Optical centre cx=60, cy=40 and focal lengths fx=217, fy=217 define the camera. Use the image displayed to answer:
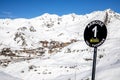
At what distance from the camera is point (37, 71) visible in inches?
1118

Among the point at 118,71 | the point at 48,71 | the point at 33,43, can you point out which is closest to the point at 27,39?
the point at 33,43

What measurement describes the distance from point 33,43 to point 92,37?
166 metres

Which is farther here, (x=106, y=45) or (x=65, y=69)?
(x=106, y=45)

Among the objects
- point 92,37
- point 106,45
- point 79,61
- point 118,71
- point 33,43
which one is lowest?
point 118,71

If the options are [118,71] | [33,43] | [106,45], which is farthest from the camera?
[33,43]

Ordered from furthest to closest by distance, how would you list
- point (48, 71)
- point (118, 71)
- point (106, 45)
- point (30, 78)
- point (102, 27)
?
point (106, 45), point (48, 71), point (30, 78), point (118, 71), point (102, 27)

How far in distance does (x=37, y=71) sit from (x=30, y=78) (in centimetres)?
310

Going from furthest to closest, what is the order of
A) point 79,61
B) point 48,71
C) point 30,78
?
point 79,61, point 48,71, point 30,78

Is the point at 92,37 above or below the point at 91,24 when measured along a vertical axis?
below

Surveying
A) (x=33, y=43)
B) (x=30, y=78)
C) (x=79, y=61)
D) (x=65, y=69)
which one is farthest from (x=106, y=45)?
(x=33, y=43)

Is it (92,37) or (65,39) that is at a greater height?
(65,39)

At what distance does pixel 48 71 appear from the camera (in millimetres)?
27734

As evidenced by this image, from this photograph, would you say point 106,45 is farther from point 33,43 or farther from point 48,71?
point 33,43

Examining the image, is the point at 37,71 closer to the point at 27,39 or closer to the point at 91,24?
the point at 91,24
